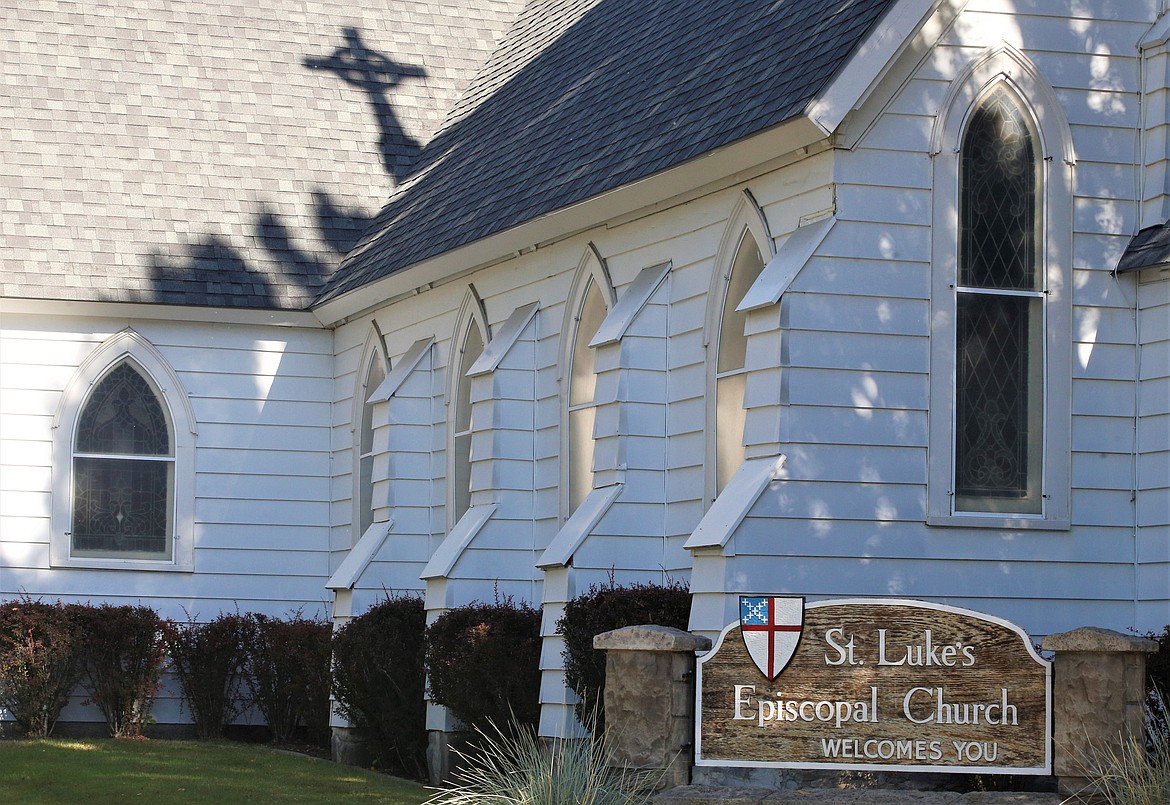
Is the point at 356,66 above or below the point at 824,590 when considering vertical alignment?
above

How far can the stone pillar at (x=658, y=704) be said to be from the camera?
33.5ft

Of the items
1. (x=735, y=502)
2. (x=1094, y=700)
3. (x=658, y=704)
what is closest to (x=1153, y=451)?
(x=735, y=502)

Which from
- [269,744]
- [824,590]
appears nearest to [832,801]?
[824,590]

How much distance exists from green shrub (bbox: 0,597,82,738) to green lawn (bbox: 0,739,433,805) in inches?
39.4

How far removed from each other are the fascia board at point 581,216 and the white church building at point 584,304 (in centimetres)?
6

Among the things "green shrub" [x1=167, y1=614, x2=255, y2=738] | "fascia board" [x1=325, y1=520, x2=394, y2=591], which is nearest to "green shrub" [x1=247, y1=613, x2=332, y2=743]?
"green shrub" [x1=167, y1=614, x2=255, y2=738]

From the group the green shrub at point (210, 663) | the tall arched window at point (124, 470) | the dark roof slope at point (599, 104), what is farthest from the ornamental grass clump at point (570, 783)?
the tall arched window at point (124, 470)

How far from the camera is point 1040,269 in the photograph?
42.9 feet

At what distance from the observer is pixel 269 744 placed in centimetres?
2002

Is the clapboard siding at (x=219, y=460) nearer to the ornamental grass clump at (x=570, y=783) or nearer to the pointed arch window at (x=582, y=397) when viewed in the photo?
the pointed arch window at (x=582, y=397)

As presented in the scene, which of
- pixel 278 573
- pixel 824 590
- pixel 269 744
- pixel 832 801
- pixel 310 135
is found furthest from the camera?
pixel 310 135

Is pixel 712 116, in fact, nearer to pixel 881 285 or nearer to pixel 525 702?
pixel 881 285

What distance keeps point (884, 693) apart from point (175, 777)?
7.55 meters

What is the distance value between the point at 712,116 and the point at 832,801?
19.6 feet
